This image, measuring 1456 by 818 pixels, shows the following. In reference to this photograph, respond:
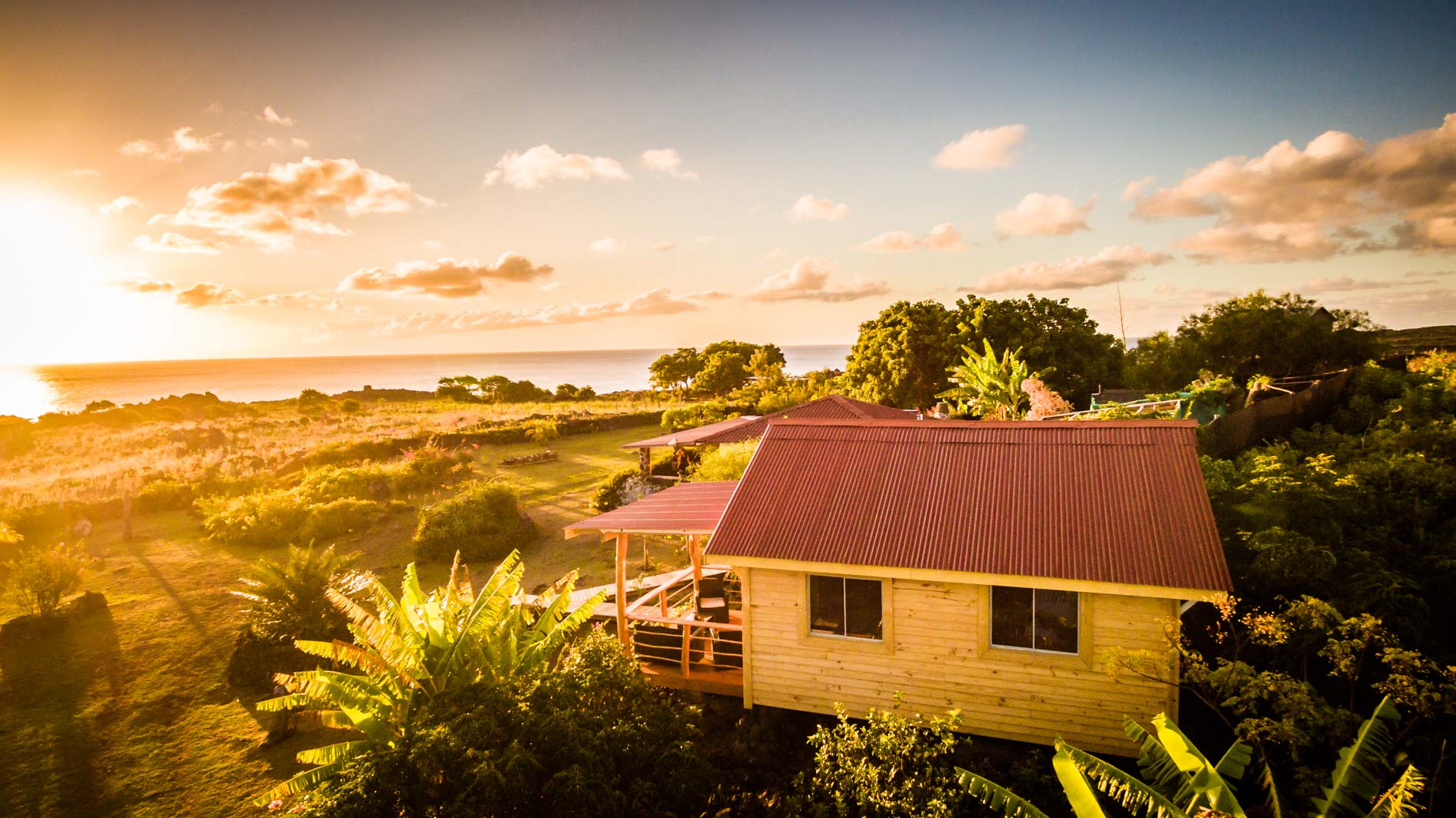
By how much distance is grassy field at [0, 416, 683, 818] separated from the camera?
966cm

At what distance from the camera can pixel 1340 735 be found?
689 centimetres

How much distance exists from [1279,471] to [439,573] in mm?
19689

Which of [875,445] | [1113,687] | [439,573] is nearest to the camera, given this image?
[1113,687]

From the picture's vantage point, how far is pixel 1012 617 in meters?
8.90

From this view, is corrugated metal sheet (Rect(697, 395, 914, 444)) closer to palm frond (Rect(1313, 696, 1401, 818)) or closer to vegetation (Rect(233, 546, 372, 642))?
vegetation (Rect(233, 546, 372, 642))

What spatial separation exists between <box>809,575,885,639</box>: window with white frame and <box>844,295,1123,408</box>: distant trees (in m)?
25.0

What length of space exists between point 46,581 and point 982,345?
117ft

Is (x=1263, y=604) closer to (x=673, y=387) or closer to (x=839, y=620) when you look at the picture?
(x=839, y=620)

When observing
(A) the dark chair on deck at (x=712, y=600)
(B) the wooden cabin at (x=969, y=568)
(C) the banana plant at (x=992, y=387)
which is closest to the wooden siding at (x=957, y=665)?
(B) the wooden cabin at (x=969, y=568)

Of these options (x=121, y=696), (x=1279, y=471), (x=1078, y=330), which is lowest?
(x=121, y=696)

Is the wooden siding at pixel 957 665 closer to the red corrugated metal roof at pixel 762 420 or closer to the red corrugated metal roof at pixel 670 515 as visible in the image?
the red corrugated metal roof at pixel 670 515

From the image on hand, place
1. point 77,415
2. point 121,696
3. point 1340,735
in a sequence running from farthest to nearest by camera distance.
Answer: point 77,415 < point 121,696 < point 1340,735

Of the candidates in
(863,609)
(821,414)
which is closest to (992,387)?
(821,414)

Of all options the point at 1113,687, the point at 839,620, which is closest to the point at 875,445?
the point at 839,620
